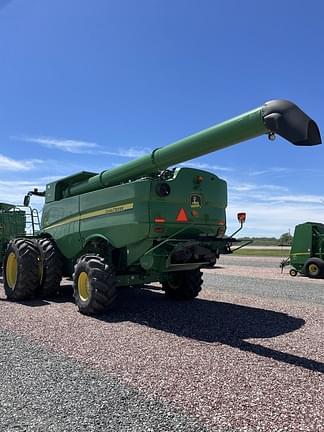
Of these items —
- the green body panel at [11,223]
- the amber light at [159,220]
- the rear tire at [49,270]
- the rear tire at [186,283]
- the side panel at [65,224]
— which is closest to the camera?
the amber light at [159,220]

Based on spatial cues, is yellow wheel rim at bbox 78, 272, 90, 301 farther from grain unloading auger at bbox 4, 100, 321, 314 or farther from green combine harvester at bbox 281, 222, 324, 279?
green combine harvester at bbox 281, 222, 324, 279

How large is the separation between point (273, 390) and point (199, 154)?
3.80m

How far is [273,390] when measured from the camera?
15.4 feet

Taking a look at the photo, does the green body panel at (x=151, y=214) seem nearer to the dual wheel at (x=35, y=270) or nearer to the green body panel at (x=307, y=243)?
the dual wheel at (x=35, y=270)

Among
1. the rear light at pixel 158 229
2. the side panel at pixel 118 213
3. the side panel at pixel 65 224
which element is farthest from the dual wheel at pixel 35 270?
the rear light at pixel 158 229

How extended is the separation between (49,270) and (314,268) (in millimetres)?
12473

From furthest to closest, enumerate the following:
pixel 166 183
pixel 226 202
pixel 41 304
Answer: pixel 41 304 → pixel 226 202 → pixel 166 183

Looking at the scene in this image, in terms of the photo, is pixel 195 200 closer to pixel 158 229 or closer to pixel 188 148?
pixel 158 229

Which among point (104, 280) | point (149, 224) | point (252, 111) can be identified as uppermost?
point (252, 111)

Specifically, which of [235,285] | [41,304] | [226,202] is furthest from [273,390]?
[235,285]

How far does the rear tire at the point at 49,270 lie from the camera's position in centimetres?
1053

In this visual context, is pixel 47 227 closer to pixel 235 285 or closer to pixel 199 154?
pixel 199 154

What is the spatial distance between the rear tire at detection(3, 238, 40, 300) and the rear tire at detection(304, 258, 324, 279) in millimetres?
12487

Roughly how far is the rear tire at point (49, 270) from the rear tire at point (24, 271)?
0.16 m
